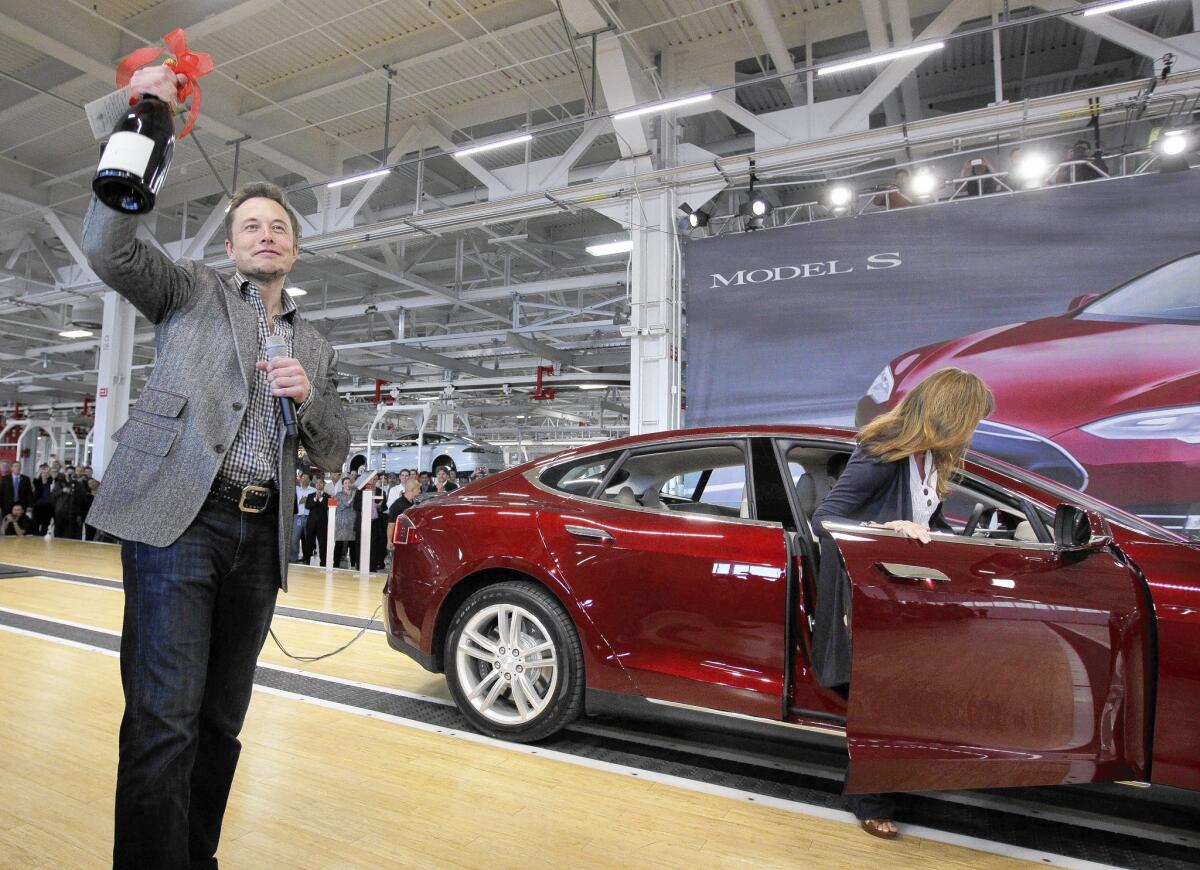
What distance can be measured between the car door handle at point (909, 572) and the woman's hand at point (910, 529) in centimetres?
8

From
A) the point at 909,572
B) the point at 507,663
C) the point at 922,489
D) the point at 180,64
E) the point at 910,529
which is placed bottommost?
the point at 507,663

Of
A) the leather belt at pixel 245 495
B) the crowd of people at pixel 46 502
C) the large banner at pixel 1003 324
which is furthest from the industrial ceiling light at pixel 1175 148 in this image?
the crowd of people at pixel 46 502

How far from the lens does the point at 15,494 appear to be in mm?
12320

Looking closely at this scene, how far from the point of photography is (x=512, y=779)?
2412 mm

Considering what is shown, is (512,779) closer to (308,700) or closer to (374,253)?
(308,700)

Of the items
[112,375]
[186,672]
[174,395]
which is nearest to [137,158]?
[174,395]

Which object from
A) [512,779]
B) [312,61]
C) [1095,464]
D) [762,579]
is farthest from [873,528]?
[312,61]

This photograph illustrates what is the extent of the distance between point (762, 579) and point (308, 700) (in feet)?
7.26

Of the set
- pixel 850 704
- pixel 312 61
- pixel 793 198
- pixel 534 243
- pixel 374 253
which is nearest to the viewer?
pixel 850 704

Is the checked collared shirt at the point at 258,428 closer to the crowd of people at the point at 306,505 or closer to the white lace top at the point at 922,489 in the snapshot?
the white lace top at the point at 922,489

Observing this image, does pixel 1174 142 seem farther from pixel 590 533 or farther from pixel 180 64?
pixel 180 64

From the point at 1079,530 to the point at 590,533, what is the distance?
1518 millimetres

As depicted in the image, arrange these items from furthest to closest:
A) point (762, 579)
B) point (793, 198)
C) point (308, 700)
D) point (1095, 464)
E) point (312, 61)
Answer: point (793, 198), point (312, 61), point (1095, 464), point (308, 700), point (762, 579)

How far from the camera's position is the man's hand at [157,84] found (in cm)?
113
